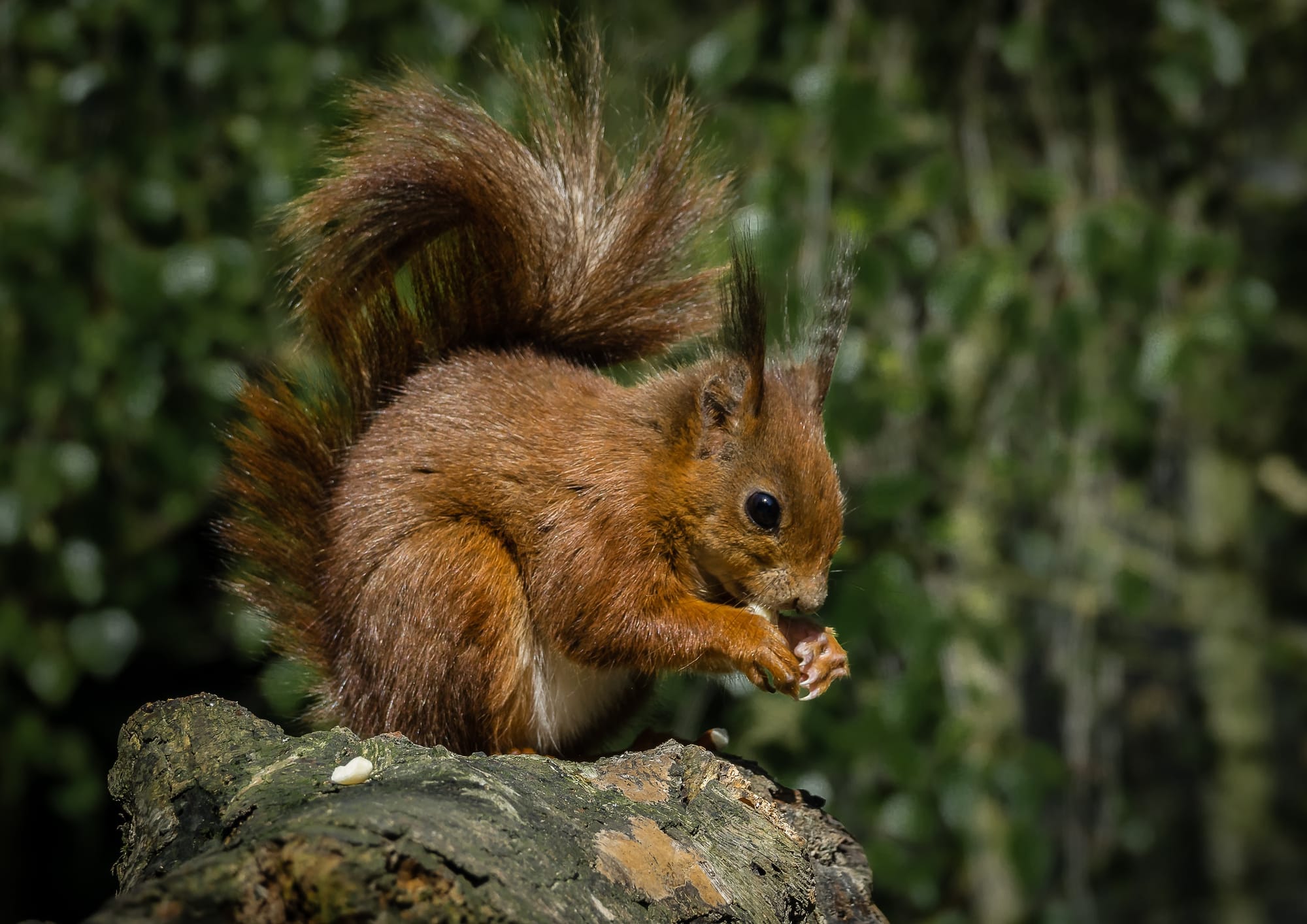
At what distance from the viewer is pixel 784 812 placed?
934 millimetres

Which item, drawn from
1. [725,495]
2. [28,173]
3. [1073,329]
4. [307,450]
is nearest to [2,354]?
[28,173]

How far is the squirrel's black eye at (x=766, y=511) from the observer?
1059 mm

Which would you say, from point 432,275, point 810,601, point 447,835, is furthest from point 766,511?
point 447,835

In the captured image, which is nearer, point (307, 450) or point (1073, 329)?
point (307, 450)

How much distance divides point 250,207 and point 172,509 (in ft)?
1.48

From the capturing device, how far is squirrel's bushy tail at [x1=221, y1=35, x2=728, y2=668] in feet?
3.57

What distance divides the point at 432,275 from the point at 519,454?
21 centimetres

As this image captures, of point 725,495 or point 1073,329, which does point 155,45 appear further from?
point 1073,329

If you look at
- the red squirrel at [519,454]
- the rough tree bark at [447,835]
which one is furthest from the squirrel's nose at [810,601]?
the rough tree bark at [447,835]

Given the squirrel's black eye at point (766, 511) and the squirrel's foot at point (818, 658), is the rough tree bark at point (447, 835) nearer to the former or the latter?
the squirrel's foot at point (818, 658)

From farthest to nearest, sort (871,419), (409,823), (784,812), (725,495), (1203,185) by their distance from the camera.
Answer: (1203,185) → (871,419) → (725,495) → (784,812) → (409,823)

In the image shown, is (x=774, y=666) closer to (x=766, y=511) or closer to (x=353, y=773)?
(x=766, y=511)

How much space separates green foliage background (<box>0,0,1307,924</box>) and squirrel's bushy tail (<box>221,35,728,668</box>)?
250 mm

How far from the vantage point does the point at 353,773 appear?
0.74m
